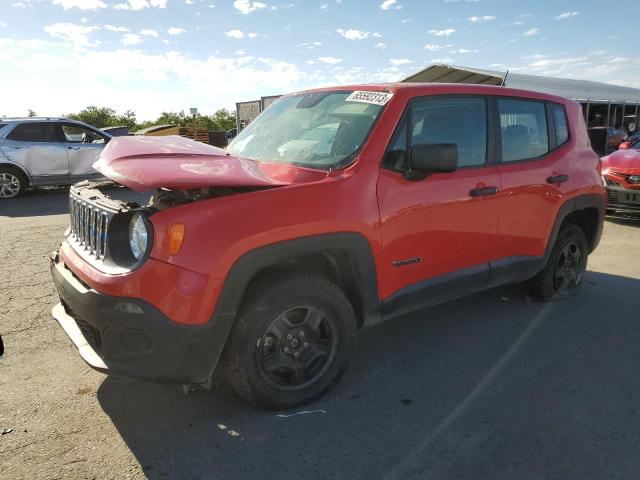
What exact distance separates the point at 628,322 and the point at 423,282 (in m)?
2.12

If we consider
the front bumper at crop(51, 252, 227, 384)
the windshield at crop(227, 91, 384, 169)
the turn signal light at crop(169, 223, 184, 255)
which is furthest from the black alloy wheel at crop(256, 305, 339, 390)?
the windshield at crop(227, 91, 384, 169)

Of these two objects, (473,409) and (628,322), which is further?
(628,322)

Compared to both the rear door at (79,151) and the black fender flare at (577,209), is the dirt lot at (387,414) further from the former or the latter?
the rear door at (79,151)

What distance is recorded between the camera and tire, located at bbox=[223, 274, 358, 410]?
106 inches

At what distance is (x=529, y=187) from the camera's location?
3961 millimetres

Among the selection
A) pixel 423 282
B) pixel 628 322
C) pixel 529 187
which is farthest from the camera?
pixel 628 322

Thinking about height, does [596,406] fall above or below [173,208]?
below

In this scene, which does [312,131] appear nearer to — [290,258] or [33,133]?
[290,258]

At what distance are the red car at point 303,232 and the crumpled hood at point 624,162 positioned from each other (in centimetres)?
453

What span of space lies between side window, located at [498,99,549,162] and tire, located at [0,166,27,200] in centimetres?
1023

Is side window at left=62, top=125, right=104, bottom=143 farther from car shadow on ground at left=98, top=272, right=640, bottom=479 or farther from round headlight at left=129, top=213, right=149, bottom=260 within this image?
round headlight at left=129, top=213, right=149, bottom=260

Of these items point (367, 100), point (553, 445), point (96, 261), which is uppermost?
point (367, 100)

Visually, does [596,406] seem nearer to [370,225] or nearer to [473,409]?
[473,409]

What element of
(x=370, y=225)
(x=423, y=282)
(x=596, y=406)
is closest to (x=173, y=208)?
(x=370, y=225)
